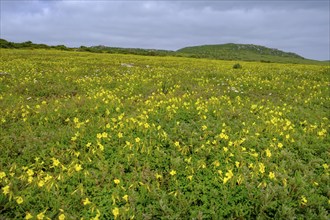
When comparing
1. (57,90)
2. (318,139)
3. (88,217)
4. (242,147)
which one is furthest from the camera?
(57,90)

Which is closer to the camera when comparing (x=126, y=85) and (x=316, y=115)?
(x=316, y=115)

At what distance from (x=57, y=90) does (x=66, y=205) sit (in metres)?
9.05

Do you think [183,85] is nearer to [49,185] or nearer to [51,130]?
[51,130]

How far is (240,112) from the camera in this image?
1008 centimetres

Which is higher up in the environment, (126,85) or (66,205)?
(126,85)

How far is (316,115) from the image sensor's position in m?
10.6

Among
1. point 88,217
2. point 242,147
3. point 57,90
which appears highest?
point 57,90

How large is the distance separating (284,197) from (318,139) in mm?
3320

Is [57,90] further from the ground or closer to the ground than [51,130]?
further from the ground

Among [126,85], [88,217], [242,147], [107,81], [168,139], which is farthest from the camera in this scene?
[107,81]

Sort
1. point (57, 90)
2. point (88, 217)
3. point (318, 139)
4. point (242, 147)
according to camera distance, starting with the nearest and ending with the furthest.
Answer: point (88, 217), point (242, 147), point (318, 139), point (57, 90)

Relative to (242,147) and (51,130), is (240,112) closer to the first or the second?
(242,147)

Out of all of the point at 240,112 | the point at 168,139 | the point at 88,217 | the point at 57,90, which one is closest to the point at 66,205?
the point at 88,217

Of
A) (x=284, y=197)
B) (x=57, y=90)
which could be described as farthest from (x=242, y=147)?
(x=57, y=90)
